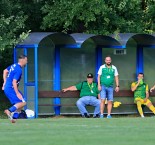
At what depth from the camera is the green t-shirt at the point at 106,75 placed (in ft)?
69.1

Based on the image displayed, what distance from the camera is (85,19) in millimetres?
23922

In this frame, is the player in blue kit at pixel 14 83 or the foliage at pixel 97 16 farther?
the foliage at pixel 97 16

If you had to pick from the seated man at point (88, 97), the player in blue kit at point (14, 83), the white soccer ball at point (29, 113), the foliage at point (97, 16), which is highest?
the foliage at point (97, 16)

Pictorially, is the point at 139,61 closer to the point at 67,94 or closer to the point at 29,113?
the point at 67,94

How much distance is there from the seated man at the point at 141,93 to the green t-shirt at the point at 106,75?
175 cm

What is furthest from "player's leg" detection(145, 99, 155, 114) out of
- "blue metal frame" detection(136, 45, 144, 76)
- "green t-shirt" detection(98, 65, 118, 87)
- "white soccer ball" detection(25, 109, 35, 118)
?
"white soccer ball" detection(25, 109, 35, 118)

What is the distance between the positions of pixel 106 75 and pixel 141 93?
2.12 metres

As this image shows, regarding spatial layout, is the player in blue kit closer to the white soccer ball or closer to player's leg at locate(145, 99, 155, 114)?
the white soccer ball

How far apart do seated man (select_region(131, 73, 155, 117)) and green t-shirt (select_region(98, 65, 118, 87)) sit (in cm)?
175

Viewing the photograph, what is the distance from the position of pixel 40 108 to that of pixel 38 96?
1.55 feet

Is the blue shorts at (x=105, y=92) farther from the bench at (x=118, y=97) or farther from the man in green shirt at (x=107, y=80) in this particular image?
the bench at (x=118, y=97)
